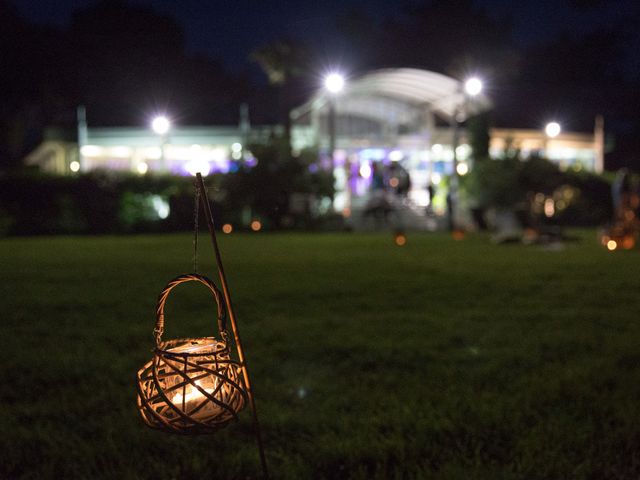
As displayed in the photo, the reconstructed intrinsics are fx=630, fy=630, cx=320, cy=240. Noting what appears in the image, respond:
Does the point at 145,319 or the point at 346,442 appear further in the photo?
the point at 145,319

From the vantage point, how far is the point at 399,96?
3381 cm

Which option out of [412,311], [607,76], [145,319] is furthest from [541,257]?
[607,76]

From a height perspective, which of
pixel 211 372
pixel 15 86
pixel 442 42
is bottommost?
pixel 211 372

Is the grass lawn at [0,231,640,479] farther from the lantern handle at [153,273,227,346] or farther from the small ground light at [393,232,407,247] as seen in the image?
the small ground light at [393,232,407,247]

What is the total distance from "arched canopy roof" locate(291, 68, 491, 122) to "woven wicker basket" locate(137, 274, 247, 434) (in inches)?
995

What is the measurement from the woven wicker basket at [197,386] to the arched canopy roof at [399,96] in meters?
25.3

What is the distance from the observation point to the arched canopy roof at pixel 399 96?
28844mm

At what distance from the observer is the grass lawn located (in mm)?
2887

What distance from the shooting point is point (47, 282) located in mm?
8312

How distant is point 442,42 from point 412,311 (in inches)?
2059

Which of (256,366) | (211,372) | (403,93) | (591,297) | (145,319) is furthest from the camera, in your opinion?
(403,93)

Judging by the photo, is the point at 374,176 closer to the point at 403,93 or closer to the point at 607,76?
the point at 403,93

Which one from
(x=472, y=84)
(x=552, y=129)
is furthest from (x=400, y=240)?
(x=552, y=129)

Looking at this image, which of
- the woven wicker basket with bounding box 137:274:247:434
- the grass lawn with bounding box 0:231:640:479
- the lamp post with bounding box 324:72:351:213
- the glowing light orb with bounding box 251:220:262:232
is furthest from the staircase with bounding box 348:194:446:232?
the woven wicker basket with bounding box 137:274:247:434
